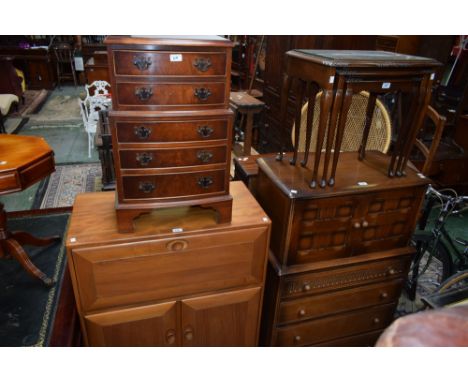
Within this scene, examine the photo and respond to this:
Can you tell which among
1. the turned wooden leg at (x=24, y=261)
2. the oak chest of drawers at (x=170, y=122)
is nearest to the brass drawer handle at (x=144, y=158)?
the oak chest of drawers at (x=170, y=122)

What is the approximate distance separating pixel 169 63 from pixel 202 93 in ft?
0.51

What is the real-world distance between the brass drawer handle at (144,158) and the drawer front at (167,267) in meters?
0.32

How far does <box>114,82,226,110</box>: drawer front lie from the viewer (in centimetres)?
121

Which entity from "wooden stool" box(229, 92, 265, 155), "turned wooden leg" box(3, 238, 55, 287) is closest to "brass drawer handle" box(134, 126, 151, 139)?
"turned wooden leg" box(3, 238, 55, 287)

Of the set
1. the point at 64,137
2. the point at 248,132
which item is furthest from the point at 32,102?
the point at 248,132

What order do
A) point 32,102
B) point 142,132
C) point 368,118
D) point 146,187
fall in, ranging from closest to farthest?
point 142,132
point 146,187
point 368,118
point 32,102

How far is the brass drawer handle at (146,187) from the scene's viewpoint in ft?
4.50

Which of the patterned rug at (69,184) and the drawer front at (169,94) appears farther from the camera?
the patterned rug at (69,184)

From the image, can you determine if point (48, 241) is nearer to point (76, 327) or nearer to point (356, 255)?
point (76, 327)

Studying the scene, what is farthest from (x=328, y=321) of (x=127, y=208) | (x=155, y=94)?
(x=155, y=94)

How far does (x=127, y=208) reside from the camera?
4.52 feet

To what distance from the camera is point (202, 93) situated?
128 centimetres

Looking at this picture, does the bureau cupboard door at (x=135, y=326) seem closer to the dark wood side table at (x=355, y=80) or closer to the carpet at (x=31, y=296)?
the carpet at (x=31, y=296)

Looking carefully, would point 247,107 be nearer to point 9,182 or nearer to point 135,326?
point 9,182
